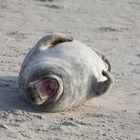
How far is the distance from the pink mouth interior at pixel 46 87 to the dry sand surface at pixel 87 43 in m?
0.21

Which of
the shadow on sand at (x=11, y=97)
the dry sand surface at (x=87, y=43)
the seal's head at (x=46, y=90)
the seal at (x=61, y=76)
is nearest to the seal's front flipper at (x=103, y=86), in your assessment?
the seal at (x=61, y=76)

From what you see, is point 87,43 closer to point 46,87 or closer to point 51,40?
point 51,40

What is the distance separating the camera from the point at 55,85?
17.6 ft

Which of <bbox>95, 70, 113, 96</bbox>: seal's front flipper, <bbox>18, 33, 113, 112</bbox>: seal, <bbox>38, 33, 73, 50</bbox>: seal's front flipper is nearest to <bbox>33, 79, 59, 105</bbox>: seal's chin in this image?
<bbox>18, 33, 113, 112</bbox>: seal

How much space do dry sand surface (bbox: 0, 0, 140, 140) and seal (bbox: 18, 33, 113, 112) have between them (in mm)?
142

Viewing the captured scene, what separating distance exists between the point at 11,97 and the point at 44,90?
58 cm

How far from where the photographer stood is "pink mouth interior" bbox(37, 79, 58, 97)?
5340 mm

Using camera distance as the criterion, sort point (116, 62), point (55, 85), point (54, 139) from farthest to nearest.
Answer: point (116, 62)
point (55, 85)
point (54, 139)

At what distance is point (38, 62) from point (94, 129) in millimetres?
788

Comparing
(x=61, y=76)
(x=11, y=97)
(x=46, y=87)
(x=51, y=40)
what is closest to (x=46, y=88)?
(x=46, y=87)

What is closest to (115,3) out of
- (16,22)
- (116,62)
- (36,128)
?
(16,22)

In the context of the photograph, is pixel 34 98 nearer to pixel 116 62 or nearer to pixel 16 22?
pixel 116 62

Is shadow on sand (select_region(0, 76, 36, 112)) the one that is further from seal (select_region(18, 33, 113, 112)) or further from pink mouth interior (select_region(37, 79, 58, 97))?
pink mouth interior (select_region(37, 79, 58, 97))

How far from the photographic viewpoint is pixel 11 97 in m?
5.85
